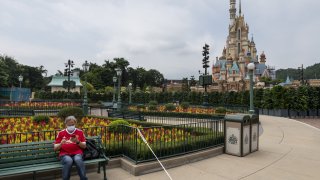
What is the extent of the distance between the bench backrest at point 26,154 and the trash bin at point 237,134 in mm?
5920

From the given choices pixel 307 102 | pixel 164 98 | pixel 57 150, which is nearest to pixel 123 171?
pixel 57 150

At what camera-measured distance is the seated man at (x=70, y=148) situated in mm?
5543

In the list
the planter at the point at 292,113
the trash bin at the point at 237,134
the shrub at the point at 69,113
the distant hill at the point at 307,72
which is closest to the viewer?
the trash bin at the point at 237,134

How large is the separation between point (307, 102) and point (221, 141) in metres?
24.2

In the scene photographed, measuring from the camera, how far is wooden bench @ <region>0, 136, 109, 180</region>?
534 cm

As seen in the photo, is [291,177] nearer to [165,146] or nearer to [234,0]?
[165,146]

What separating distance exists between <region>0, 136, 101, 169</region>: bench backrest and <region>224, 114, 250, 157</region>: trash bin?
5.92 metres

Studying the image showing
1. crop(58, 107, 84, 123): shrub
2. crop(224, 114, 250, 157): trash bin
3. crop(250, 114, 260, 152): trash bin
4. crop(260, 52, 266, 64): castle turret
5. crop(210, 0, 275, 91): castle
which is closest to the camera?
crop(224, 114, 250, 157): trash bin

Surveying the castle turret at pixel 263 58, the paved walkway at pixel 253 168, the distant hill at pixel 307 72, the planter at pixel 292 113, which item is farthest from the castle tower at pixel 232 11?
the paved walkway at pixel 253 168

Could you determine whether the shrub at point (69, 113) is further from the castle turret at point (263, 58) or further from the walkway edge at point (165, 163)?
the castle turret at point (263, 58)

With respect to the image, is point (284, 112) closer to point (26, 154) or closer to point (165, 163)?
point (165, 163)

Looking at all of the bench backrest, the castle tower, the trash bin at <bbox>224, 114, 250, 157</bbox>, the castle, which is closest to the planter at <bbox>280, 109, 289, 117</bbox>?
the trash bin at <bbox>224, 114, 250, 157</bbox>

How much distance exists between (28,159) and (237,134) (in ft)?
21.6

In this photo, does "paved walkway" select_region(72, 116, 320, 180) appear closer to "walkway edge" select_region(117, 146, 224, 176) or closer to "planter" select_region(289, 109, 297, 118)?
"walkway edge" select_region(117, 146, 224, 176)
